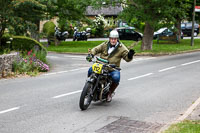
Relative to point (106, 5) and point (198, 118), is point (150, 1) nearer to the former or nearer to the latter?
point (106, 5)

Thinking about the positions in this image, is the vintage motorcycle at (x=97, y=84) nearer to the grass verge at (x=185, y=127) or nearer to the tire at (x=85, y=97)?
the tire at (x=85, y=97)

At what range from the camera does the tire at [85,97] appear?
7.88 meters

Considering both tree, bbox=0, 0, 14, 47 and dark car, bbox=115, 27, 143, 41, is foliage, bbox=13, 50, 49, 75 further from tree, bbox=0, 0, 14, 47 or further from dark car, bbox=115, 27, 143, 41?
dark car, bbox=115, 27, 143, 41

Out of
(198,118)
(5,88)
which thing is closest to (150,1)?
(5,88)

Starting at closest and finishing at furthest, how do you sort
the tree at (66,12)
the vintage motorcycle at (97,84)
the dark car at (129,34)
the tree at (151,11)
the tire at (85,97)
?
1. the tire at (85,97)
2. the vintage motorcycle at (97,84)
3. the tree at (151,11)
4. the tree at (66,12)
5. the dark car at (129,34)

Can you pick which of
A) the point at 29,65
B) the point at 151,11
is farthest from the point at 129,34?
the point at 29,65

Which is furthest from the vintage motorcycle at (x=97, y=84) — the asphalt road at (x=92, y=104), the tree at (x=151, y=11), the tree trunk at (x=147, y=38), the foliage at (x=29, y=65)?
the tree trunk at (x=147, y=38)

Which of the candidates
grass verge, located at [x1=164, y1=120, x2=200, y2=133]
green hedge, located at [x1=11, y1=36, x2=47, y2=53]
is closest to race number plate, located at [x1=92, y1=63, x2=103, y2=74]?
grass verge, located at [x1=164, y1=120, x2=200, y2=133]

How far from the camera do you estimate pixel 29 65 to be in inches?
586

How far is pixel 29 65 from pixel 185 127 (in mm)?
9468

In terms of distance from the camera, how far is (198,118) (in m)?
7.37

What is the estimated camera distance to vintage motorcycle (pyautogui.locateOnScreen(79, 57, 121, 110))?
8.02 meters

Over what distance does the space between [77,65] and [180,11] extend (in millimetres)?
9532

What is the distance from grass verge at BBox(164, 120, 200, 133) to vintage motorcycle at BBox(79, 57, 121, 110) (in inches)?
84.6
